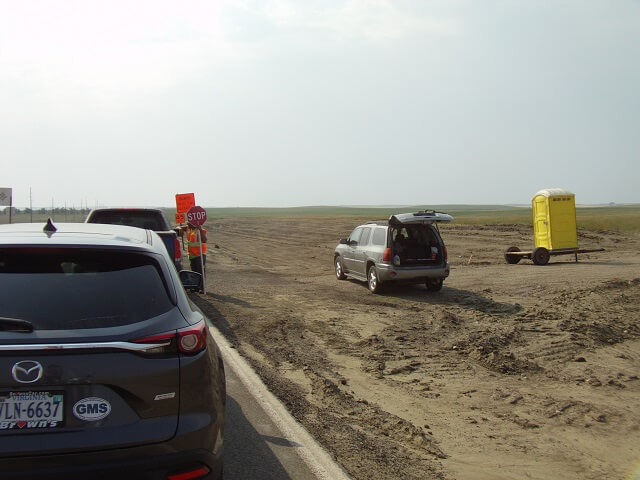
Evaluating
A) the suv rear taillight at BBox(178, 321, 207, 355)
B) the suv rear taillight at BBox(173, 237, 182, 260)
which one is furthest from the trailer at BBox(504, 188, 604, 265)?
the suv rear taillight at BBox(178, 321, 207, 355)

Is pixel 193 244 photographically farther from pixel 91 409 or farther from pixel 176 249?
pixel 91 409

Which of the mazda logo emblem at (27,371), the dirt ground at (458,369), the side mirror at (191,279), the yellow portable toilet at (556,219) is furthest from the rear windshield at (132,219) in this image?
the yellow portable toilet at (556,219)

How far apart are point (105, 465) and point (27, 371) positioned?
595 mm

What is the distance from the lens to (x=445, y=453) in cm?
512

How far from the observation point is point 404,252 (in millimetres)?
15633

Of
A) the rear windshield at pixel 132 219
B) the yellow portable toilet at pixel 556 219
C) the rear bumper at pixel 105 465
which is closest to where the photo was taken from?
the rear bumper at pixel 105 465

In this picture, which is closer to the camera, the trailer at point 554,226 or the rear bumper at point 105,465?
the rear bumper at point 105,465

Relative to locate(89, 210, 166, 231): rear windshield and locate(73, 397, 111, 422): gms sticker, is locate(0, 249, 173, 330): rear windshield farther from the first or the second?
locate(89, 210, 166, 231): rear windshield

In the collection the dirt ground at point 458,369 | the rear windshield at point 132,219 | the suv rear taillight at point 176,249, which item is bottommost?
the dirt ground at point 458,369

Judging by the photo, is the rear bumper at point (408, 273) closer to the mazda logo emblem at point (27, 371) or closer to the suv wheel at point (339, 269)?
the suv wheel at point (339, 269)

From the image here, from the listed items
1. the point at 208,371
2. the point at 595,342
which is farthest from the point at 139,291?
the point at 595,342

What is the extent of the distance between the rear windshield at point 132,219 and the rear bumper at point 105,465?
10676 mm

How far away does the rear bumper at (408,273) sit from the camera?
14750mm

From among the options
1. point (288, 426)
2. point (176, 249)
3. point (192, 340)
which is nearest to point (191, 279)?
point (288, 426)
